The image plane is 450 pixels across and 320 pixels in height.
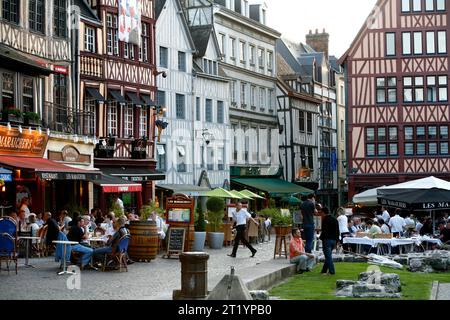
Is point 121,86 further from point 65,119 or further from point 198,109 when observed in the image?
point 198,109

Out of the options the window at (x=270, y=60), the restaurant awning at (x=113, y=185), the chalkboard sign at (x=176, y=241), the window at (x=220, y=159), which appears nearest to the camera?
the chalkboard sign at (x=176, y=241)

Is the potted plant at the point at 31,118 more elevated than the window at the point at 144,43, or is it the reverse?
the window at the point at 144,43

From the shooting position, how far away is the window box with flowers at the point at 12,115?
26375 mm

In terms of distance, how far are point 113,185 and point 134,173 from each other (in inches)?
230

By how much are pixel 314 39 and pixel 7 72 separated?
5031cm

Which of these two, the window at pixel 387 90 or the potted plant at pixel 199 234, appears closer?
the potted plant at pixel 199 234

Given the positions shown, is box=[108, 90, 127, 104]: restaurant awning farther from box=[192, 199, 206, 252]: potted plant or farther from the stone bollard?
the stone bollard

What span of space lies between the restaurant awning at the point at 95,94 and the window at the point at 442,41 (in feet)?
78.2

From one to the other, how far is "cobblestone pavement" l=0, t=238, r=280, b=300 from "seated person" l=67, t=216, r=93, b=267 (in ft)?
1.01

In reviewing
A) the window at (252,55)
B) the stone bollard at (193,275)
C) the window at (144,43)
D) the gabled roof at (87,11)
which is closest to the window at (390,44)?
the window at (252,55)

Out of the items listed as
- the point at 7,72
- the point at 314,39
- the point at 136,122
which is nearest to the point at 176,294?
the point at 7,72

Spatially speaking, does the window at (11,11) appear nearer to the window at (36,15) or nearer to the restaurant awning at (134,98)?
the window at (36,15)

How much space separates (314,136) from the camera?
6506cm

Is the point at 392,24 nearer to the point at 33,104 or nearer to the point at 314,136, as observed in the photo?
the point at 314,136
